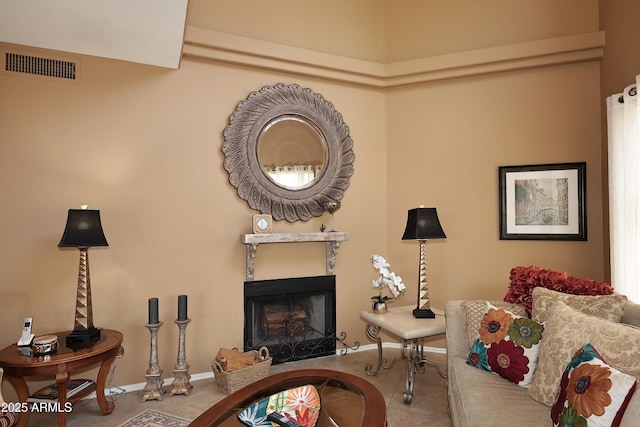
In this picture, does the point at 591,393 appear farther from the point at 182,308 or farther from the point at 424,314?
the point at 182,308

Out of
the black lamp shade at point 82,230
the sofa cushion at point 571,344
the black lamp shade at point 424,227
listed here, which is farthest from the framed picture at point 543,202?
the black lamp shade at point 82,230

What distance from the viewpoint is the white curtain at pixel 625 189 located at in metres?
2.74

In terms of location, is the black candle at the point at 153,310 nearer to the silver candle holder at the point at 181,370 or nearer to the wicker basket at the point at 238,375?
the silver candle holder at the point at 181,370

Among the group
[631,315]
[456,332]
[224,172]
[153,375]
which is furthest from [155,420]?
[631,315]

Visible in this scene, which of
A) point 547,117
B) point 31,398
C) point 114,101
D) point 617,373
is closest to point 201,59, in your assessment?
point 114,101

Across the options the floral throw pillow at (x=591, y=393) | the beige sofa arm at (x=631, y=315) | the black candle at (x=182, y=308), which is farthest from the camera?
the black candle at (x=182, y=308)

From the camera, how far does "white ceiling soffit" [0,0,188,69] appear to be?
251 cm

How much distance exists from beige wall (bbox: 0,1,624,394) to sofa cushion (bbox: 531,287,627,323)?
1574 millimetres

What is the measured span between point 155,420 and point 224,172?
6.70 feet

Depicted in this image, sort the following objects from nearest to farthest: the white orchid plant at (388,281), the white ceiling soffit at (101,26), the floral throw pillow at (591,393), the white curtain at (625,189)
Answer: the floral throw pillow at (591,393)
the white ceiling soffit at (101,26)
the white curtain at (625,189)
the white orchid plant at (388,281)

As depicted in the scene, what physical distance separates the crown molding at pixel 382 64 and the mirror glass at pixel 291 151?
21.3 inches

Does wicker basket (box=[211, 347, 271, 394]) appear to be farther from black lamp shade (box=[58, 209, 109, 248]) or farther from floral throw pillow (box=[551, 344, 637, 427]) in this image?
floral throw pillow (box=[551, 344, 637, 427])

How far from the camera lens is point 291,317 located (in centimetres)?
385

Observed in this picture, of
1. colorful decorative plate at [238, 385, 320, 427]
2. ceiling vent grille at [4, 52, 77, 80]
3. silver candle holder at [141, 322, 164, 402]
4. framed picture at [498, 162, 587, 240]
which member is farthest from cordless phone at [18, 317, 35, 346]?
framed picture at [498, 162, 587, 240]
